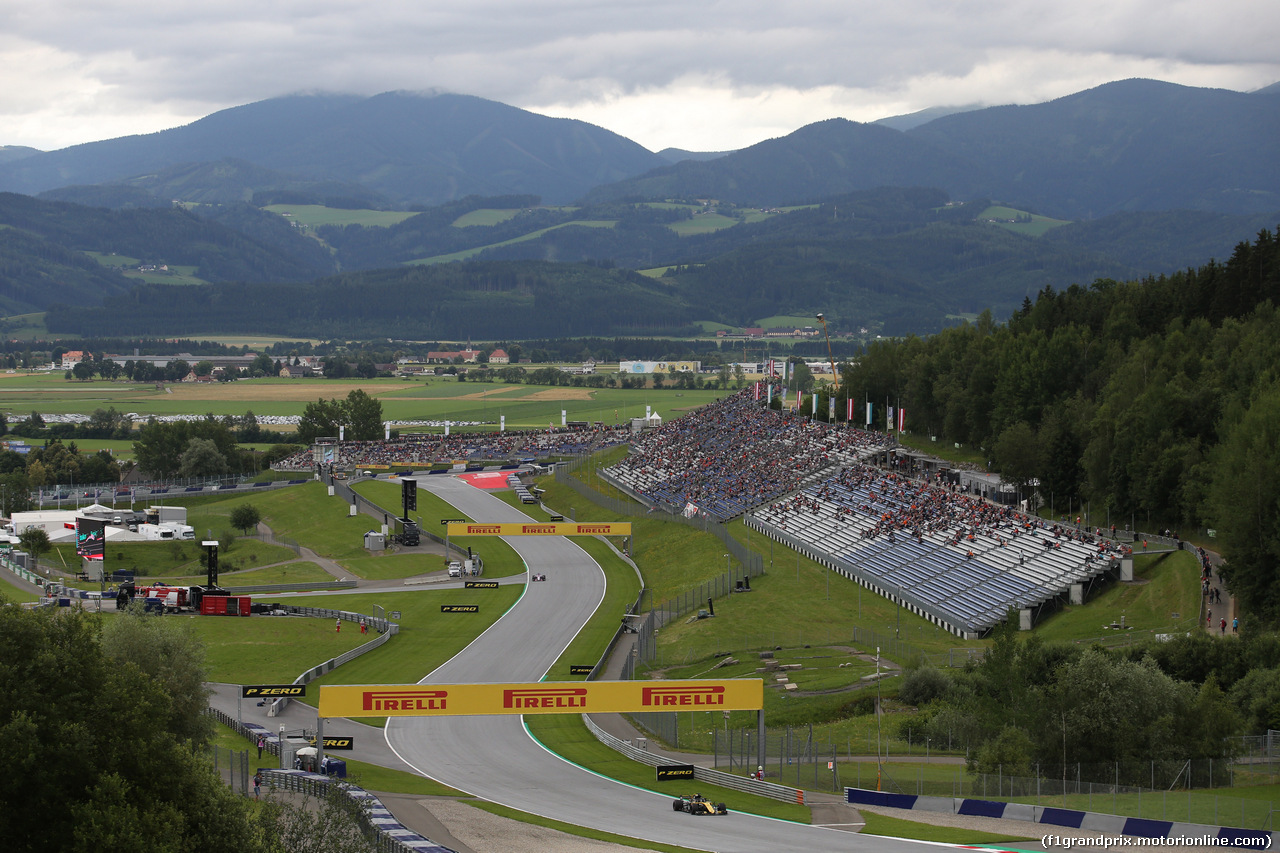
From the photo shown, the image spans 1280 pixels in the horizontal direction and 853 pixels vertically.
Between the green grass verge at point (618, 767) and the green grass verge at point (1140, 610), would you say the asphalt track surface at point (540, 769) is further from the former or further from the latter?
the green grass verge at point (1140, 610)

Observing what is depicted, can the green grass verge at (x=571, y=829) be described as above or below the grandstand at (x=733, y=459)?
below

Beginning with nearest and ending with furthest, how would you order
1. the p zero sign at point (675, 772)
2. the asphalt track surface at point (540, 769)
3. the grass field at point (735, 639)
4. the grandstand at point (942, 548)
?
the asphalt track surface at point (540, 769) → the grass field at point (735, 639) → the p zero sign at point (675, 772) → the grandstand at point (942, 548)

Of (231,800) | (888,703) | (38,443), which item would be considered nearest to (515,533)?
(888,703)

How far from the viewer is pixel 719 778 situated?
35.7m

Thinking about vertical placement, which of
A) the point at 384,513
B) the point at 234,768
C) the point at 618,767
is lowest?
the point at 384,513

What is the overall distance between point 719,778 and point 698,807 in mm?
3337

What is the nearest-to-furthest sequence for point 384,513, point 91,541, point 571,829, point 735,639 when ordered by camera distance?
point 571,829, point 735,639, point 91,541, point 384,513

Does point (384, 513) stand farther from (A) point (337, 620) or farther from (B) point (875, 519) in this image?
(B) point (875, 519)

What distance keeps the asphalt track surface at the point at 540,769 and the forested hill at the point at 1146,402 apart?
26021 mm

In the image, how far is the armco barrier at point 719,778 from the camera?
3344 centimetres

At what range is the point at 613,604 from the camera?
65.8m

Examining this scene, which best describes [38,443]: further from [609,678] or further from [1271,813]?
[1271,813]

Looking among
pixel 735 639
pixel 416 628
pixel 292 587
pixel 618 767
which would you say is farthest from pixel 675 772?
pixel 292 587

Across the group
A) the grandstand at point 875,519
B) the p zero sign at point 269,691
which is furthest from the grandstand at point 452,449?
the p zero sign at point 269,691
